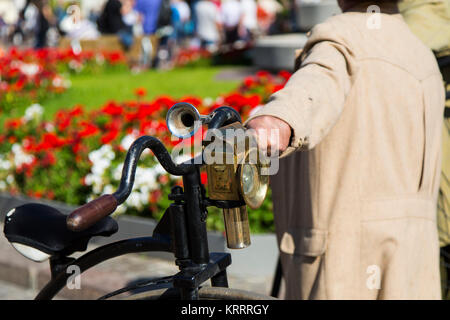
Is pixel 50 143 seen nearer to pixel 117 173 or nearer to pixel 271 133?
pixel 117 173

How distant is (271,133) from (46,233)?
641mm

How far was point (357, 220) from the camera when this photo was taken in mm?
2094

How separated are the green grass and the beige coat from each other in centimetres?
704

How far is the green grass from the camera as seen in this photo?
395 inches

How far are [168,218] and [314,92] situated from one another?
478mm

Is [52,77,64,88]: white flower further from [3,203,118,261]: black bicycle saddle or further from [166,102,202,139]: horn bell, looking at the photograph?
[166,102,202,139]: horn bell

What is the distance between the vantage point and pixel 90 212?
1.34m

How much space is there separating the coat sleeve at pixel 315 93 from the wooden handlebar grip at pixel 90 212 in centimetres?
40

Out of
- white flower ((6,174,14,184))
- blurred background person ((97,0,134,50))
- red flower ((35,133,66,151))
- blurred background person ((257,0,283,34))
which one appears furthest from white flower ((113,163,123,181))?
blurred background person ((257,0,283,34))

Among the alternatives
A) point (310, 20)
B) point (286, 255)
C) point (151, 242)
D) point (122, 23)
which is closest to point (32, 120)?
point (286, 255)

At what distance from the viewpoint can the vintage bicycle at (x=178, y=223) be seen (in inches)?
52.8

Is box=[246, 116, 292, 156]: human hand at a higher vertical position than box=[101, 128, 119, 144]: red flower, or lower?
higher

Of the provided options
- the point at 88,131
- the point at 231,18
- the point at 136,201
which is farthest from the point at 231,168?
the point at 231,18

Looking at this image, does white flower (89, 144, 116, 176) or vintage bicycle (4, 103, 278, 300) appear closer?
vintage bicycle (4, 103, 278, 300)
